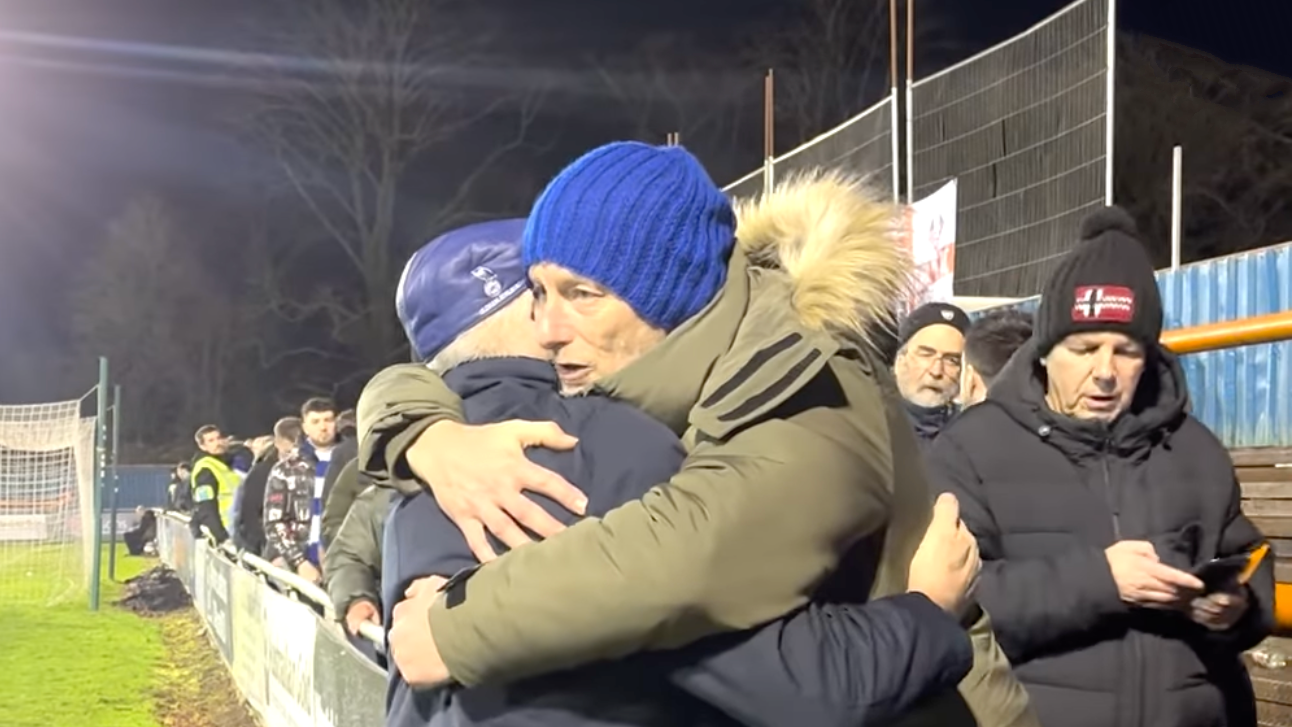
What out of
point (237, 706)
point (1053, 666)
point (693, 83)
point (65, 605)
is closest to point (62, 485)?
point (65, 605)

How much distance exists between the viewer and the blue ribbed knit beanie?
1626mm

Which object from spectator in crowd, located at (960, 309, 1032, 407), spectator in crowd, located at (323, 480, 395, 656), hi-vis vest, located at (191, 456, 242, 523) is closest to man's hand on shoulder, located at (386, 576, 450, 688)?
spectator in crowd, located at (323, 480, 395, 656)

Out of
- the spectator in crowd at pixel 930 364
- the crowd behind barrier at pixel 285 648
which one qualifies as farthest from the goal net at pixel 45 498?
the spectator in crowd at pixel 930 364

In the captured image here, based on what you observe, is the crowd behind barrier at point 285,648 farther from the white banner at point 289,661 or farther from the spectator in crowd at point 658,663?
the spectator in crowd at point 658,663

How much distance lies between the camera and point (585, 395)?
1.61m

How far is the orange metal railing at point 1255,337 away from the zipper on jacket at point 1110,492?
32cm

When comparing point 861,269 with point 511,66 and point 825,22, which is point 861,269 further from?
point 511,66

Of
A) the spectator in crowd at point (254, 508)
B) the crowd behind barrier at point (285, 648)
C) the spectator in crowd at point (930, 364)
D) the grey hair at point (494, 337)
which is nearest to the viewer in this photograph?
the grey hair at point (494, 337)

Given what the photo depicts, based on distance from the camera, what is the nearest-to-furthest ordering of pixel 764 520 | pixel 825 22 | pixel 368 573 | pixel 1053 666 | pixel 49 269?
pixel 764 520
pixel 1053 666
pixel 368 573
pixel 825 22
pixel 49 269

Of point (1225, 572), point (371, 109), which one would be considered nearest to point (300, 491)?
point (1225, 572)

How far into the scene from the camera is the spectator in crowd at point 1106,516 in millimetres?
2621

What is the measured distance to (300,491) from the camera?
380 inches

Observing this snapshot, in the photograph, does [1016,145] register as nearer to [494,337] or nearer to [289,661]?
[289,661]

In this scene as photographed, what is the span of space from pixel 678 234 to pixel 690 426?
0.72ft
